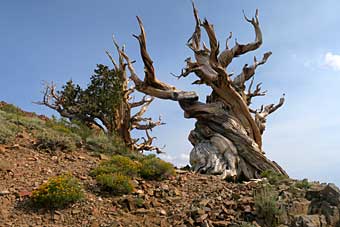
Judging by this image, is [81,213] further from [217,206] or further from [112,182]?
[217,206]

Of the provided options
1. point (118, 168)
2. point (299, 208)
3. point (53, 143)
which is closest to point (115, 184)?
point (118, 168)

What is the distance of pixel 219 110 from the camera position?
48.5ft

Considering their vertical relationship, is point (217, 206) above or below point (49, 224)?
above

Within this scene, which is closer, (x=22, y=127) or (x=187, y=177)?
(x=187, y=177)

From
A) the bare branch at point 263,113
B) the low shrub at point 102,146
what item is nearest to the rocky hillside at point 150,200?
the low shrub at point 102,146

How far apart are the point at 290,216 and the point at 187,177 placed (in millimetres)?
3492

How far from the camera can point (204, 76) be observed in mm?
14984

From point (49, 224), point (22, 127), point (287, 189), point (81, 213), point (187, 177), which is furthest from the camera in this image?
point (22, 127)

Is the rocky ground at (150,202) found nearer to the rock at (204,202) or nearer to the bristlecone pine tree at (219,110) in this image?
the rock at (204,202)

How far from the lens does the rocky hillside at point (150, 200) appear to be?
738 centimetres

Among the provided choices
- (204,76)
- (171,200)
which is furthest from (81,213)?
(204,76)

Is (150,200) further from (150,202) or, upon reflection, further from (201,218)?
(201,218)

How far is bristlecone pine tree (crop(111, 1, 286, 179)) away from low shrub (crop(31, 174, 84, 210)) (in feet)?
19.5

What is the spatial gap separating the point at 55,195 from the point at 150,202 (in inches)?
78.3
